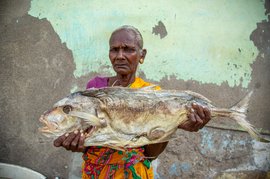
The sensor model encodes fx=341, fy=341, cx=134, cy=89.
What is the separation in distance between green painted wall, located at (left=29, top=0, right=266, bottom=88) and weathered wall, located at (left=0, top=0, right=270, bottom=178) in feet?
0.04

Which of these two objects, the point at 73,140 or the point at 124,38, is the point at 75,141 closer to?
the point at 73,140

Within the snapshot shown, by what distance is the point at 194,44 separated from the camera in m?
4.41

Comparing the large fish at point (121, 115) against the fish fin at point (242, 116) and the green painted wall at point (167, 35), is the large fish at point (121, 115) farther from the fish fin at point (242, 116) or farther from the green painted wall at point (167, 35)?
the green painted wall at point (167, 35)

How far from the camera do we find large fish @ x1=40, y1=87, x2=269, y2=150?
212 centimetres

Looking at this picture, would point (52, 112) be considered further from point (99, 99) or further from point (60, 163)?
point (60, 163)

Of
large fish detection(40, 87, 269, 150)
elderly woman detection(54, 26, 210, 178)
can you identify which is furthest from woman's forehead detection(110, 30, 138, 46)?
large fish detection(40, 87, 269, 150)

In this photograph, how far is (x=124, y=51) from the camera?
8.14 feet

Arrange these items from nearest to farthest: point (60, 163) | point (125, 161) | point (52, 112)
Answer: point (52, 112) < point (125, 161) < point (60, 163)

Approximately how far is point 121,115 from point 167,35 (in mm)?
2419

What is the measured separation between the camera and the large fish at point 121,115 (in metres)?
2.12

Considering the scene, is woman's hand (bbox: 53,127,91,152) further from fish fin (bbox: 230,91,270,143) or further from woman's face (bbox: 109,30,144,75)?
fish fin (bbox: 230,91,270,143)

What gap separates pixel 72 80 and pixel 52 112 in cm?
230

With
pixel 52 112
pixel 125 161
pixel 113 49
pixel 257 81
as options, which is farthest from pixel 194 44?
pixel 52 112

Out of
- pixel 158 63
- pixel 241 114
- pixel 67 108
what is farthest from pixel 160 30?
pixel 67 108
